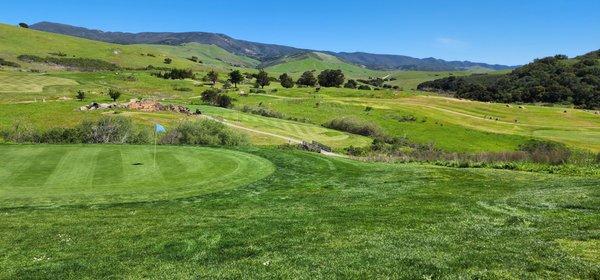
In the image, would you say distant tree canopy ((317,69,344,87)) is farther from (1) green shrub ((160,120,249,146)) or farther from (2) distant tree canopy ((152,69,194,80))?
(1) green shrub ((160,120,249,146))

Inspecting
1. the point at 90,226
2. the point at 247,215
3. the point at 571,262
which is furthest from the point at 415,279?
the point at 90,226

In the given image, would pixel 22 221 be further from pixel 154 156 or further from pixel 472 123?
pixel 472 123

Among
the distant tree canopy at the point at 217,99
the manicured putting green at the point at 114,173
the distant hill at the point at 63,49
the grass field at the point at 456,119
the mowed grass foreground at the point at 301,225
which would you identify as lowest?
the grass field at the point at 456,119

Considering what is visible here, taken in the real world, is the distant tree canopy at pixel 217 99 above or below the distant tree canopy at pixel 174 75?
→ below

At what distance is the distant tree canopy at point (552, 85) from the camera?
144875 mm

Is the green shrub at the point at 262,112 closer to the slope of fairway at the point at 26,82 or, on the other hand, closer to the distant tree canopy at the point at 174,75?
the slope of fairway at the point at 26,82

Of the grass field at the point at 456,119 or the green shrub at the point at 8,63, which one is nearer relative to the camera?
the grass field at the point at 456,119

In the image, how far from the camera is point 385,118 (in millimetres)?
93375

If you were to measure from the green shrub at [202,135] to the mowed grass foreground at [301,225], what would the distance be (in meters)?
18.1

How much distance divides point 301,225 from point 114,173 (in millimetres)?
10798

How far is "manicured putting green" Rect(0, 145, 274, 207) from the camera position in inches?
675

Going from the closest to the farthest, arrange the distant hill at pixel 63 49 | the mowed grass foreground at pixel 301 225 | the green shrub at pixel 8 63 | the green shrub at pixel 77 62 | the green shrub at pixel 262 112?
the mowed grass foreground at pixel 301 225, the green shrub at pixel 262 112, the green shrub at pixel 8 63, the green shrub at pixel 77 62, the distant hill at pixel 63 49

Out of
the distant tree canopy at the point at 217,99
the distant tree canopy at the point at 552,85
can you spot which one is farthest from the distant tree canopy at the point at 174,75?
the distant tree canopy at the point at 552,85

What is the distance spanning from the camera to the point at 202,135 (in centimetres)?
4106
